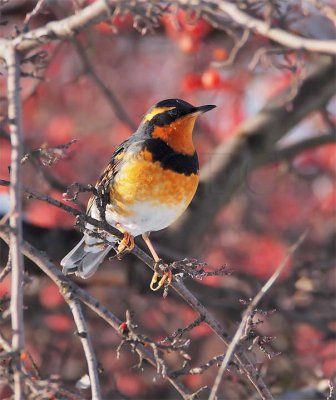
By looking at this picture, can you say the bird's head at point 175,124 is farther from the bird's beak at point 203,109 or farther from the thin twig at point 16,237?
the thin twig at point 16,237

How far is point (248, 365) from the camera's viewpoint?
3.24 meters

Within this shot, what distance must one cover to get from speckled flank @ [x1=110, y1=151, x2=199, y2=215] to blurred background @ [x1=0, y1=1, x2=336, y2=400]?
50.1 inches

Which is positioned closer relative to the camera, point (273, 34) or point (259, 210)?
point (273, 34)

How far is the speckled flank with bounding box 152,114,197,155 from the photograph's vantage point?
174 inches

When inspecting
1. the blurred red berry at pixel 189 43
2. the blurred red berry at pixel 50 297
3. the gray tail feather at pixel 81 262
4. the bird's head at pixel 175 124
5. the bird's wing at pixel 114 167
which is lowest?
the gray tail feather at pixel 81 262

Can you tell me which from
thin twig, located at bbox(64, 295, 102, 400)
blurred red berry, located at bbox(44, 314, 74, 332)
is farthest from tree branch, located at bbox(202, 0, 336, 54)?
blurred red berry, located at bbox(44, 314, 74, 332)

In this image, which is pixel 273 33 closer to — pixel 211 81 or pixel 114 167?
pixel 114 167

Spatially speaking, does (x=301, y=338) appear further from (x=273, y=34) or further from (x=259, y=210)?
(x=273, y=34)

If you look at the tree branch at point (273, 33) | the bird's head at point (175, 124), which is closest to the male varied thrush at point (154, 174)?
the bird's head at point (175, 124)

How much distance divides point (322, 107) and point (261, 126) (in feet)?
2.21

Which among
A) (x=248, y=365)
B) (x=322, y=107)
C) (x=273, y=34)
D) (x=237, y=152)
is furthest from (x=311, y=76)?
(x=248, y=365)

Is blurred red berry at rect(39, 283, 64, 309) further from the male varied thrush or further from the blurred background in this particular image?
the male varied thrush

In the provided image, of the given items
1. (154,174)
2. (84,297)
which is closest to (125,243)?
(154,174)

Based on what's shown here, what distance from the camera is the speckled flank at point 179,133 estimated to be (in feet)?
14.5
